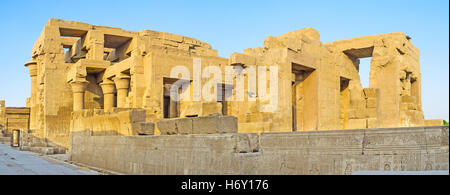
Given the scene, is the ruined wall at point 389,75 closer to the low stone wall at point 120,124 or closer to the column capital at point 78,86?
the low stone wall at point 120,124

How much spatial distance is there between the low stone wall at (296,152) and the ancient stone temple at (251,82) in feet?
10.2

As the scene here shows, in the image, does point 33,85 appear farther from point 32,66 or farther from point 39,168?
point 39,168

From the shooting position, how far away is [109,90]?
1895cm

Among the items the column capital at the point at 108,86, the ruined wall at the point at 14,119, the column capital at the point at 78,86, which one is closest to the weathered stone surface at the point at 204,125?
the column capital at the point at 78,86

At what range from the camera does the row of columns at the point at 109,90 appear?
57.2 ft

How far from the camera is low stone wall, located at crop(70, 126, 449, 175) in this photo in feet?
14.5

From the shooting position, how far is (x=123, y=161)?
26.9 feet

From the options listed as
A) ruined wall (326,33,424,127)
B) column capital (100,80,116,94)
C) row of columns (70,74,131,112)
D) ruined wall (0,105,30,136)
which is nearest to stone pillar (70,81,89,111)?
row of columns (70,74,131,112)

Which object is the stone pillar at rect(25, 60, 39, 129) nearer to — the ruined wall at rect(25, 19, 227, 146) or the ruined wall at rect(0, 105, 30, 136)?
the ruined wall at rect(25, 19, 227, 146)

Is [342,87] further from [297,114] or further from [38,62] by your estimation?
[38,62]

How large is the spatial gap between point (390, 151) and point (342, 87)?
Answer: 13.8 m
